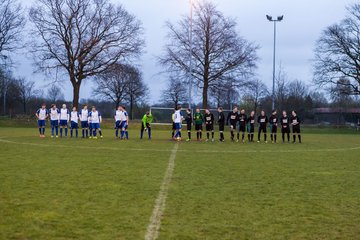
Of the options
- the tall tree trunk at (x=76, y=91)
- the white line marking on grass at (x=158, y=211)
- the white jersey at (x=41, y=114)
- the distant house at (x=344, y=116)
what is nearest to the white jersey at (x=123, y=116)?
the white jersey at (x=41, y=114)

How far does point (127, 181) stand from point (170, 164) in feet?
11.2

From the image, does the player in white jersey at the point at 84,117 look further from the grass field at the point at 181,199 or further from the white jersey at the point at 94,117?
the grass field at the point at 181,199

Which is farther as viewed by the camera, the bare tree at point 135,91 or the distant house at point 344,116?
the bare tree at point 135,91

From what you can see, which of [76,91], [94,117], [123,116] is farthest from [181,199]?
[76,91]

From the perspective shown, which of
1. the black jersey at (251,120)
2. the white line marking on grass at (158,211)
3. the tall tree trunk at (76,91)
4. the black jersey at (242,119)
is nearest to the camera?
the white line marking on grass at (158,211)

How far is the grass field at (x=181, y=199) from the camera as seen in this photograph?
586cm

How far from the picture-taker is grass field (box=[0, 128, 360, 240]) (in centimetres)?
586

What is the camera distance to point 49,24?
48281 mm

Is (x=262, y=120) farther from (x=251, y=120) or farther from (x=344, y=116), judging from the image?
(x=344, y=116)

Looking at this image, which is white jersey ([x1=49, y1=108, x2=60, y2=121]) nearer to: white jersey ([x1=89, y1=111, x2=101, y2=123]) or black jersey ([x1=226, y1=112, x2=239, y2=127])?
white jersey ([x1=89, y1=111, x2=101, y2=123])

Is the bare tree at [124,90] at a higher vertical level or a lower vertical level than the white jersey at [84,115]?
higher

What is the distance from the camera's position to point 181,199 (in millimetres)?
7824

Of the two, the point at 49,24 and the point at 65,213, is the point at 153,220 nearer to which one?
the point at 65,213

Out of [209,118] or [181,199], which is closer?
[181,199]
